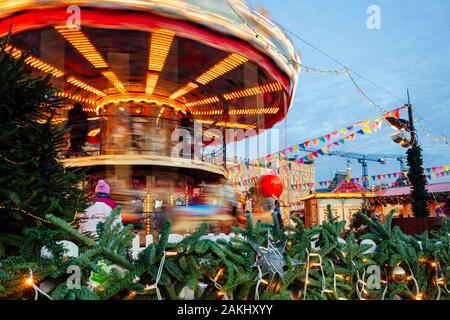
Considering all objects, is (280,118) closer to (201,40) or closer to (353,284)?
(201,40)

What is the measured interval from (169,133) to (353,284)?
10.0 meters

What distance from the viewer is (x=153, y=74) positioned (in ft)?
33.8

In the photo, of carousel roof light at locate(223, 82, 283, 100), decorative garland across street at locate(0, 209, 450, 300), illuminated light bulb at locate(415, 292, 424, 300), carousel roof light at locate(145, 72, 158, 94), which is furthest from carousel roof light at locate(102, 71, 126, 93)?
illuminated light bulb at locate(415, 292, 424, 300)

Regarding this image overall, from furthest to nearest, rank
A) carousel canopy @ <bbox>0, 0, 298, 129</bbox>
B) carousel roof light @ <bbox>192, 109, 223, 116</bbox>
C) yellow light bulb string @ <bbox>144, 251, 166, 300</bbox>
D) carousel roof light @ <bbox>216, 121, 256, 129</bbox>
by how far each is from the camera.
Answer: carousel roof light @ <bbox>216, 121, 256, 129</bbox> < carousel roof light @ <bbox>192, 109, 223, 116</bbox> < carousel canopy @ <bbox>0, 0, 298, 129</bbox> < yellow light bulb string @ <bbox>144, 251, 166, 300</bbox>

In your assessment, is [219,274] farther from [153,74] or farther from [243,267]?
[153,74]

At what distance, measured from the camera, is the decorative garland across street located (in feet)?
4.83

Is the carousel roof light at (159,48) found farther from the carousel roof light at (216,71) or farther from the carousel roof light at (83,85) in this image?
the carousel roof light at (83,85)

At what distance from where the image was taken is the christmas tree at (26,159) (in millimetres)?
2547

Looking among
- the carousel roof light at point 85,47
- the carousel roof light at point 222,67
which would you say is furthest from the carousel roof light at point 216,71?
the carousel roof light at point 85,47

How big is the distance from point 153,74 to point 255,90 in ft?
9.39

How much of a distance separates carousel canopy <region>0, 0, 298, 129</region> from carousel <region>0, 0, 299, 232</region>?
22mm

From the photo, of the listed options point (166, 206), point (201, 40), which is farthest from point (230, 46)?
point (166, 206)

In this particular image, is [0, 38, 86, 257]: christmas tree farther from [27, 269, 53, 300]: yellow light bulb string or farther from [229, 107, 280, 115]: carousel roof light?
[229, 107, 280, 115]: carousel roof light

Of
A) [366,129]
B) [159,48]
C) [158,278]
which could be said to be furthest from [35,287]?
[366,129]
